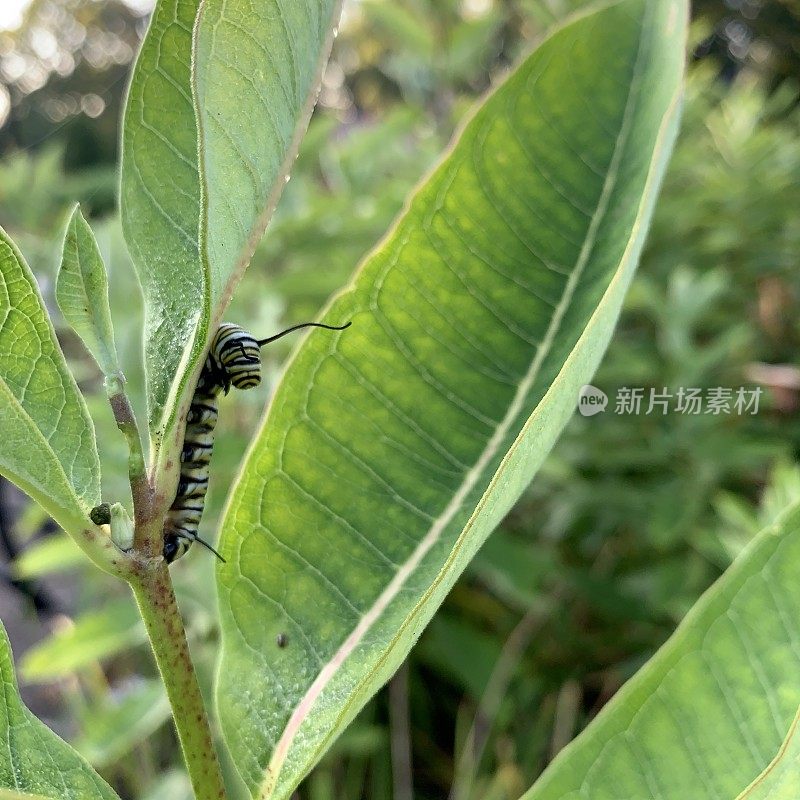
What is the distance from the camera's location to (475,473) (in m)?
0.55

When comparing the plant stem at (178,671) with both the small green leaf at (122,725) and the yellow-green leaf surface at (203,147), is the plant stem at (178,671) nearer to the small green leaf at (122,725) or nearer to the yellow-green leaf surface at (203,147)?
the yellow-green leaf surface at (203,147)

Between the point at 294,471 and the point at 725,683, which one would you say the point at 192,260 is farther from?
the point at 725,683

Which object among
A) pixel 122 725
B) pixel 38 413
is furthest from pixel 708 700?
pixel 122 725

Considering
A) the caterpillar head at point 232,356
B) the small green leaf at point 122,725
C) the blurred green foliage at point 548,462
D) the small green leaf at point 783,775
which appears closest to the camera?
the small green leaf at point 783,775

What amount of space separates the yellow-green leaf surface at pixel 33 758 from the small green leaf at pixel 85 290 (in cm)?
15

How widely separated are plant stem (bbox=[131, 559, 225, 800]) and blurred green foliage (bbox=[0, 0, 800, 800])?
37.6 inches

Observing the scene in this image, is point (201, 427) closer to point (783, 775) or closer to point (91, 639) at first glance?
point (783, 775)

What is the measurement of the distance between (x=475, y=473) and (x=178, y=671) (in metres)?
0.24

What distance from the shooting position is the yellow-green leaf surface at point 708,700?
0.43 meters

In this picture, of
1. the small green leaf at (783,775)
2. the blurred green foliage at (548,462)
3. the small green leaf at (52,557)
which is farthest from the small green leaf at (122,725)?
the small green leaf at (783,775)

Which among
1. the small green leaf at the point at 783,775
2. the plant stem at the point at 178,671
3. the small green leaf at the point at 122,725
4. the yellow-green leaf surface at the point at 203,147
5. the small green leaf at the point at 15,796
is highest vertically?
the yellow-green leaf surface at the point at 203,147

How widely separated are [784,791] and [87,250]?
40cm

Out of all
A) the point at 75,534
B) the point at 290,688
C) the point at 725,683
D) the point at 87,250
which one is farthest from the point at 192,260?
the point at 725,683

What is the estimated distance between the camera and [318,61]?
420 millimetres
